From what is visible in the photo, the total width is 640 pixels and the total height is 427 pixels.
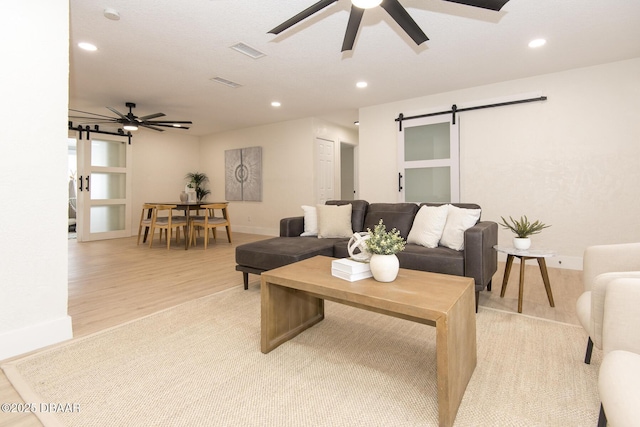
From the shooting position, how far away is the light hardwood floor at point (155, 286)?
2393 millimetres

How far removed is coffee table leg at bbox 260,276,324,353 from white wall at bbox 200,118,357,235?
438 cm

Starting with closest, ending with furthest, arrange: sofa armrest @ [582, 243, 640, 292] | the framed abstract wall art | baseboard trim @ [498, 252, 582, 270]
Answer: sofa armrest @ [582, 243, 640, 292] → baseboard trim @ [498, 252, 582, 270] → the framed abstract wall art

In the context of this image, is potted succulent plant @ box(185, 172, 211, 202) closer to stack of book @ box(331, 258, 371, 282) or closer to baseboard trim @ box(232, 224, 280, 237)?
baseboard trim @ box(232, 224, 280, 237)

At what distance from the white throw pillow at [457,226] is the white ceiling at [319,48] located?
1699 mm

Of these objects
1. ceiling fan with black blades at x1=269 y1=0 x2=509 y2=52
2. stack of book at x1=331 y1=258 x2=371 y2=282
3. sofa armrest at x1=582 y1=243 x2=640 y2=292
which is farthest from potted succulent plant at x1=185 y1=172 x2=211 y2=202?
sofa armrest at x1=582 y1=243 x2=640 y2=292

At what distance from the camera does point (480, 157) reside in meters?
4.53

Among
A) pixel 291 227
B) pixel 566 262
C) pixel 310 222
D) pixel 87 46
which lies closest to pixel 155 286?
pixel 291 227

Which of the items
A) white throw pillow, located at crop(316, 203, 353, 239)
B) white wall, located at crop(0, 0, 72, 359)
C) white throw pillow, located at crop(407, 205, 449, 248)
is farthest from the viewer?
white throw pillow, located at crop(316, 203, 353, 239)

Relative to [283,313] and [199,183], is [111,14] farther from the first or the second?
[199,183]

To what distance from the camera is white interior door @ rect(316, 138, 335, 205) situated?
260 inches

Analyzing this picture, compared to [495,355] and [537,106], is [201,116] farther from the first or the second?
[495,355]

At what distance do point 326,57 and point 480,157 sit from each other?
260cm

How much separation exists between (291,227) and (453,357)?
2.58 meters

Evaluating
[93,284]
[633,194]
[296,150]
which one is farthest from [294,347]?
[296,150]
